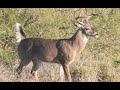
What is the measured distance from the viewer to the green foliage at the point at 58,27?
1853cm

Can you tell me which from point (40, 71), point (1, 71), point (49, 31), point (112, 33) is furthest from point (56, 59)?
point (112, 33)

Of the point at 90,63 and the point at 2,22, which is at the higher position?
the point at 2,22

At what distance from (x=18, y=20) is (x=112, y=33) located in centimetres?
327

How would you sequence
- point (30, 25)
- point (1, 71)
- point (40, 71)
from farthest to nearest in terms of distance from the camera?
point (30, 25) < point (40, 71) < point (1, 71)

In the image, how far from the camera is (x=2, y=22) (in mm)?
18688

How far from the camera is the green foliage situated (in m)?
18.5

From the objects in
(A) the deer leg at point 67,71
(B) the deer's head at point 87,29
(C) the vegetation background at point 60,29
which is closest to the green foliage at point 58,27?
(C) the vegetation background at point 60,29

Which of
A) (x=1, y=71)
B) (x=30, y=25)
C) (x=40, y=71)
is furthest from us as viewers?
(x=30, y=25)

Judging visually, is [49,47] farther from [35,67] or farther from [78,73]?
[78,73]

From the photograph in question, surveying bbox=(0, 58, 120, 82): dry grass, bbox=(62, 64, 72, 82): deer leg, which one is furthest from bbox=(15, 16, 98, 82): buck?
bbox=(62, 64, 72, 82): deer leg

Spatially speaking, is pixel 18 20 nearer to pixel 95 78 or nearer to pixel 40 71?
pixel 40 71

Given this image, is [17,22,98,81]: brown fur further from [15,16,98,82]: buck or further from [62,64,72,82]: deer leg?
[62,64,72,82]: deer leg

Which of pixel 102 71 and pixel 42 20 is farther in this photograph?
pixel 42 20

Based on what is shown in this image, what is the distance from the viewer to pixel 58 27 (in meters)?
18.8
